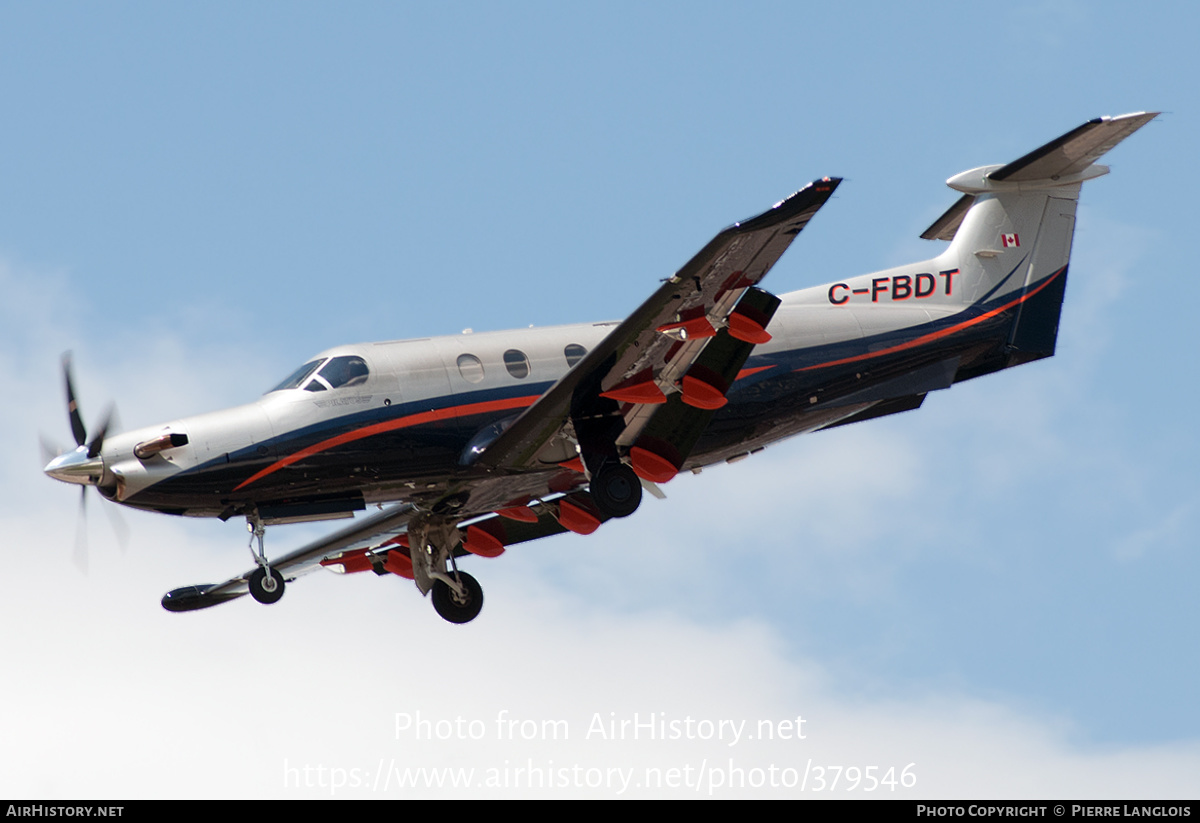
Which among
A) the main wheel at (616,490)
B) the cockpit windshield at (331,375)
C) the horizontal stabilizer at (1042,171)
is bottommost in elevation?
the main wheel at (616,490)

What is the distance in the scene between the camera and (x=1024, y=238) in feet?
84.4

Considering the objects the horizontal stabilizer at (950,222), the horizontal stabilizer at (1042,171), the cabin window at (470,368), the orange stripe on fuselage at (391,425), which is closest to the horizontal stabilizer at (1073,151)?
the horizontal stabilizer at (1042,171)

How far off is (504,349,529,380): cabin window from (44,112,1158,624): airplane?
3cm

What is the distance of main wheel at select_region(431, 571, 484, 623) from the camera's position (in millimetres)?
25234

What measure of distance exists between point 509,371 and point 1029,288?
30.4ft

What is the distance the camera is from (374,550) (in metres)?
26.7

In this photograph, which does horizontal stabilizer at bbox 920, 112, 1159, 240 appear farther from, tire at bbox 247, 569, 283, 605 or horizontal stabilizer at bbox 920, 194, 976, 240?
tire at bbox 247, 569, 283, 605

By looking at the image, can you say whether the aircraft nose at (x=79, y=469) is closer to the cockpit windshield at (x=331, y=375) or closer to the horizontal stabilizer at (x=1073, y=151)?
the cockpit windshield at (x=331, y=375)

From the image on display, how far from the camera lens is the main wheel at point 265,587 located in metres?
21.6

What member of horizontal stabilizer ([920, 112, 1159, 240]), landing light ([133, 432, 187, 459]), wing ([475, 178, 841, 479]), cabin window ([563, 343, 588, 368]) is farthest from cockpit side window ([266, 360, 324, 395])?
horizontal stabilizer ([920, 112, 1159, 240])

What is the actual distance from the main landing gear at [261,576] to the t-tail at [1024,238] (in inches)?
468

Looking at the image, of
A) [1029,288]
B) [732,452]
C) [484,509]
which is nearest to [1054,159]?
[1029,288]

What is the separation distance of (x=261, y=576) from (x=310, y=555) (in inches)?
195

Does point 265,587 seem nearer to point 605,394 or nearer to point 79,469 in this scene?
point 79,469
